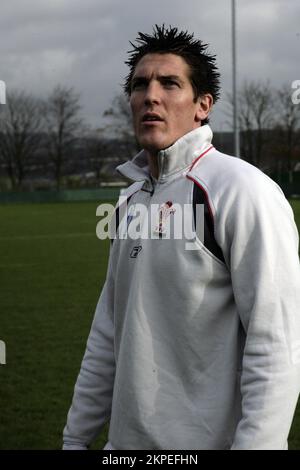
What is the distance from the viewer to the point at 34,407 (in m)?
6.69

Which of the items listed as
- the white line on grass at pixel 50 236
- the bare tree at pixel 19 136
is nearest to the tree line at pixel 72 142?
the bare tree at pixel 19 136

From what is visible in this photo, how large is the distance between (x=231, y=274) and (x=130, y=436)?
63 centimetres

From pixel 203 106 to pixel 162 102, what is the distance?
206mm

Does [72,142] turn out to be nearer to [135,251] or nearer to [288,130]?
[288,130]

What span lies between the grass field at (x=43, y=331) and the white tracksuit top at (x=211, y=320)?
3.40 metres

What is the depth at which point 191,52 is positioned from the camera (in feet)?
8.94

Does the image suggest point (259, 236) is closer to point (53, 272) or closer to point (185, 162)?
point (185, 162)

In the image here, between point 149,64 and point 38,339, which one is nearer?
point 149,64

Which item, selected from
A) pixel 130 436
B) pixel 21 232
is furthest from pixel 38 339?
pixel 21 232

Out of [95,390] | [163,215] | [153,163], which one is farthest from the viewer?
[95,390]

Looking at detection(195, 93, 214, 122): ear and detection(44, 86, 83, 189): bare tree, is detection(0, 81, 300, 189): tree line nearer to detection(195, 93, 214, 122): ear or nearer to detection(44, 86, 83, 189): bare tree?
detection(44, 86, 83, 189): bare tree

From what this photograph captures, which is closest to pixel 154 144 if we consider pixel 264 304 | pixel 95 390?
pixel 264 304

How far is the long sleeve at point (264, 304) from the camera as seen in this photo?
2.21 m

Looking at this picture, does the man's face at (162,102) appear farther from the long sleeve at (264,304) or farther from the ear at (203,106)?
the long sleeve at (264,304)
